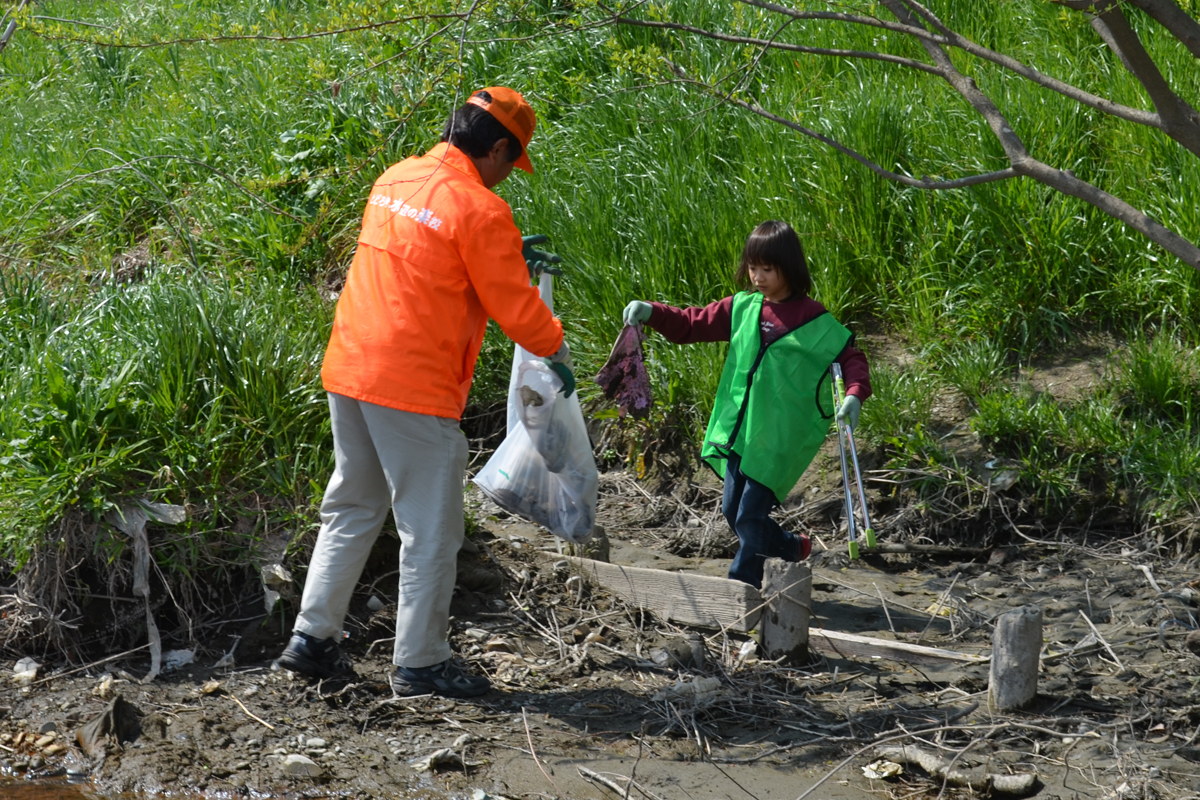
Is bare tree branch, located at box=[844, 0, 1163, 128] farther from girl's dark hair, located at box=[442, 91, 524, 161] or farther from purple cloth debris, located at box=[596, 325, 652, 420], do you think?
purple cloth debris, located at box=[596, 325, 652, 420]

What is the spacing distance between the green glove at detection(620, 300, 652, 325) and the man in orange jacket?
44 cm

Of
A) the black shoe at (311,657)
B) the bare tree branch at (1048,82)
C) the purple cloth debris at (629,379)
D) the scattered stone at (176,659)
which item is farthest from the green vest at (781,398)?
the scattered stone at (176,659)

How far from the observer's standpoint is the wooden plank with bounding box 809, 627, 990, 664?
356cm

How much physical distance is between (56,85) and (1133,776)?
351 inches

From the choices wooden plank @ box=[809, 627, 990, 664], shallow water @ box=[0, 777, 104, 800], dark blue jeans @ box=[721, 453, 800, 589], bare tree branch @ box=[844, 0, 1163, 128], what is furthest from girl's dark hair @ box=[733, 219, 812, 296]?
shallow water @ box=[0, 777, 104, 800]

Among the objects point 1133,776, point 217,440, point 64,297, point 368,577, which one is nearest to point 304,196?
point 64,297

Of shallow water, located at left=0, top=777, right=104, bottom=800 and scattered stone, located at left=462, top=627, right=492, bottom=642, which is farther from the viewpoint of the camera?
scattered stone, located at left=462, top=627, right=492, bottom=642

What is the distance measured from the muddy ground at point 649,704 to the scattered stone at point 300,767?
1cm

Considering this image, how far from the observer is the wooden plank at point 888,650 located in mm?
3557

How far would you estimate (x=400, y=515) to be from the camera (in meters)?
3.36

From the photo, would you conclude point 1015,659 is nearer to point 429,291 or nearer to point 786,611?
point 786,611

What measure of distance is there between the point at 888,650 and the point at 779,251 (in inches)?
56.8

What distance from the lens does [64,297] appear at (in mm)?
5133

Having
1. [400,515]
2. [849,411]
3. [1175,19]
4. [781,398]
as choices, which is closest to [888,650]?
[849,411]
